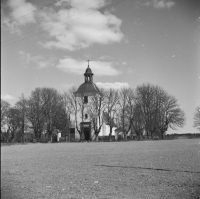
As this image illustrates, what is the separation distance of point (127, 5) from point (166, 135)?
2451 mm

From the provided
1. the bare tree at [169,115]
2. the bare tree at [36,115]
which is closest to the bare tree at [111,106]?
the bare tree at [169,115]

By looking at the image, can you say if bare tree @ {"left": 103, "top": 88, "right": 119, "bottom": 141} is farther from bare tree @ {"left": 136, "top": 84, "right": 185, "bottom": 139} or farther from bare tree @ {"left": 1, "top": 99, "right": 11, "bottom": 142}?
bare tree @ {"left": 1, "top": 99, "right": 11, "bottom": 142}

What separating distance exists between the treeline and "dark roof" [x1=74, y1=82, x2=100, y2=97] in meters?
0.11

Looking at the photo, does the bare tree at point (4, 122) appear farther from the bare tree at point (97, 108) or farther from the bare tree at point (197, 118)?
the bare tree at point (197, 118)

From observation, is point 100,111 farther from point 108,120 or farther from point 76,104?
point 76,104

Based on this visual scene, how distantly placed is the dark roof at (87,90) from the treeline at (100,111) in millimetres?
111

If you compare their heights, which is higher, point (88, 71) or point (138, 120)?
point (88, 71)

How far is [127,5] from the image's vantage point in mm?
4660

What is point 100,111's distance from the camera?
5.02 metres

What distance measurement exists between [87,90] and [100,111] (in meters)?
0.52

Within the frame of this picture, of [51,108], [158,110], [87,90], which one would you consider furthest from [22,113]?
[158,110]

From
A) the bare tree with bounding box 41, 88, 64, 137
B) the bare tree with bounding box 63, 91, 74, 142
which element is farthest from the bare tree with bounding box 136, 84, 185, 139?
the bare tree with bounding box 41, 88, 64, 137

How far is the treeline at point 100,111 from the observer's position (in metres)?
4.37

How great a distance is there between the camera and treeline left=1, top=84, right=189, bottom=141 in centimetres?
437
